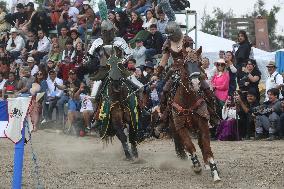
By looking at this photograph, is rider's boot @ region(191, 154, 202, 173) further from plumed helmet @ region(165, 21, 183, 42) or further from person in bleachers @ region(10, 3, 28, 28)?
person in bleachers @ region(10, 3, 28, 28)

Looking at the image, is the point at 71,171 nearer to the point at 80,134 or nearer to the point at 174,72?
the point at 174,72

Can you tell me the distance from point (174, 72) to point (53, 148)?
604cm

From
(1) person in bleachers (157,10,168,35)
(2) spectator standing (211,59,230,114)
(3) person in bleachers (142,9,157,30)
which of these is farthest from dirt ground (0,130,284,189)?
(3) person in bleachers (142,9,157,30)

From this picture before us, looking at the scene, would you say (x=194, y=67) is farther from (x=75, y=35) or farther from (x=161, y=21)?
(x=75, y=35)

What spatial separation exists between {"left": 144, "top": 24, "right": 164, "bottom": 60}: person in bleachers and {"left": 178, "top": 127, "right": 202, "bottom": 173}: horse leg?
379 inches

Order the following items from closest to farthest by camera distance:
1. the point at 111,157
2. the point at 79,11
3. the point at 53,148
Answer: the point at 111,157
the point at 53,148
the point at 79,11

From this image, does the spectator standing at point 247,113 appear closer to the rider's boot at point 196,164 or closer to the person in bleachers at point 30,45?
the rider's boot at point 196,164

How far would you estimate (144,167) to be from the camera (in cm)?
1291

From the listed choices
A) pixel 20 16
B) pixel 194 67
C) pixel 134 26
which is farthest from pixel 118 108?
pixel 20 16

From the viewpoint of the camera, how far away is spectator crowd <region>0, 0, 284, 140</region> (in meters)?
17.8

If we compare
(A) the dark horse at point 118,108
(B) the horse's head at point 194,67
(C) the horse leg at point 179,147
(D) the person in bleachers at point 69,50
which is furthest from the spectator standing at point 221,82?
(B) the horse's head at point 194,67

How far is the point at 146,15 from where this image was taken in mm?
22359

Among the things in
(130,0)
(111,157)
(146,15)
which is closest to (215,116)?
(111,157)

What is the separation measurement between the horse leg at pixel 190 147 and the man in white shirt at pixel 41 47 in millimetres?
14328
